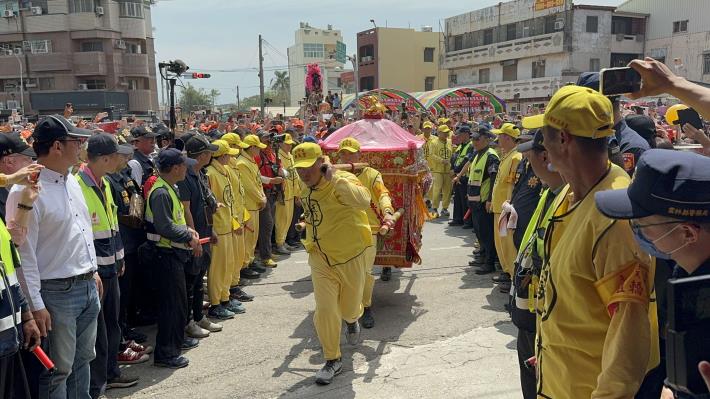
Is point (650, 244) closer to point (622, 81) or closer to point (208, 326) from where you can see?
point (622, 81)

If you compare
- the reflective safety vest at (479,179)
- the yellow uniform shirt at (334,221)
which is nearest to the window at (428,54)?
the reflective safety vest at (479,179)

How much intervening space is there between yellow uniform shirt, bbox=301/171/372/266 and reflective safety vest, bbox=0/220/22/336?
2308 millimetres

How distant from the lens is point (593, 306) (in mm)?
2025

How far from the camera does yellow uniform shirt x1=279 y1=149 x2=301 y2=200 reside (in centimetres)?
922

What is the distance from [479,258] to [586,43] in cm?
3483

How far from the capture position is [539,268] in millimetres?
2686

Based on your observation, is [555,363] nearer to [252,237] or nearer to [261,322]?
[261,322]

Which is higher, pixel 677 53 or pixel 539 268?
pixel 677 53

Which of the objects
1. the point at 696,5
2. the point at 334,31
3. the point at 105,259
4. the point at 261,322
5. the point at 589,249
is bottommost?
the point at 261,322

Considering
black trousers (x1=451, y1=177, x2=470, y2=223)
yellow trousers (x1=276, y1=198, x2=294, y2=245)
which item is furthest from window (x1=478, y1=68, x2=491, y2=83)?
yellow trousers (x1=276, y1=198, x2=294, y2=245)

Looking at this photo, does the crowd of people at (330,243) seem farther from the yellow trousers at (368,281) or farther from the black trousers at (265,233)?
the black trousers at (265,233)

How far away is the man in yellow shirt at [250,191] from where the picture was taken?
7512mm

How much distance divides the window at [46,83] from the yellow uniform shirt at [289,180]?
137 ft

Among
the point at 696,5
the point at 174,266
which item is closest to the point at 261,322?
the point at 174,266
